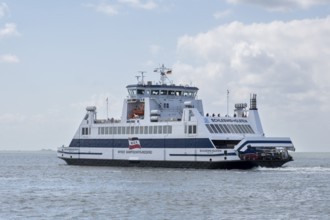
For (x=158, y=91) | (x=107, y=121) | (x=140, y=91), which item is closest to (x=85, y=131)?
(x=107, y=121)

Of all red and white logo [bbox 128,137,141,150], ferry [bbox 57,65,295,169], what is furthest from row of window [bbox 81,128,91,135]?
red and white logo [bbox 128,137,141,150]

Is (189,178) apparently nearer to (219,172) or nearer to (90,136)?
(219,172)

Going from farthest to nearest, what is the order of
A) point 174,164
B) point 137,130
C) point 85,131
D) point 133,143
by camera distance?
point 85,131, point 133,143, point 137,130, point 174,164

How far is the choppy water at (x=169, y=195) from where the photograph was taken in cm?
4478

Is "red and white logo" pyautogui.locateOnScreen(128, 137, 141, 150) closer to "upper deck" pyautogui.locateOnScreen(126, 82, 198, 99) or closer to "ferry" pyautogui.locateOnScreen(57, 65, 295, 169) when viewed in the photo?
"ferry" pyautogui.locateOnScreen(57, 65, 295, 169)

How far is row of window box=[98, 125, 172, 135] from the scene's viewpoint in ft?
261

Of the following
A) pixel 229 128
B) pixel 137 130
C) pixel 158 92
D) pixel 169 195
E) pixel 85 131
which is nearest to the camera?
pixel 169 195

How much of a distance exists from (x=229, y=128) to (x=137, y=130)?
11.4 m

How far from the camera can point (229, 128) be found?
7694 centimetres

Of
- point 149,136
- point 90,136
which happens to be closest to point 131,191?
point 149,136

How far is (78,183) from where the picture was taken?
2625 inches

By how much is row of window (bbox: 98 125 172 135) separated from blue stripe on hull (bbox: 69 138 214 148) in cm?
89

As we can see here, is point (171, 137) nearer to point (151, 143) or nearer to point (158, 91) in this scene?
point (151, 143)

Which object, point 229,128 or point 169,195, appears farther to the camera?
point 229,128
